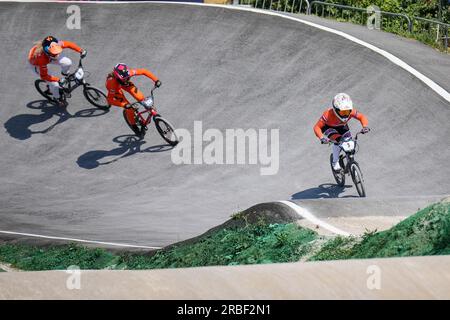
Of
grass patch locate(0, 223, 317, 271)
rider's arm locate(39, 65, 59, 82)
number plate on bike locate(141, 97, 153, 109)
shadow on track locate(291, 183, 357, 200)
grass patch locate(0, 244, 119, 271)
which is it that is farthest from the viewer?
rider's arm locate(39, 65, 59, 82)

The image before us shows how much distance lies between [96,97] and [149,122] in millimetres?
3163

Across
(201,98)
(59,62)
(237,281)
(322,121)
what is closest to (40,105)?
(59,62)

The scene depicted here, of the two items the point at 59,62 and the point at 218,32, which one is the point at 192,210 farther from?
the point at 218,32

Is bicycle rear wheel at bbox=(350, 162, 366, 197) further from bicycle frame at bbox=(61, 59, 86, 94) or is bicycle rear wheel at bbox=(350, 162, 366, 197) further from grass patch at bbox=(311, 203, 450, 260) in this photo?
bicycle frame at bbox=(61, 59, 86, 94)

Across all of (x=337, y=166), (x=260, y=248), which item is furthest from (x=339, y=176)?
(x=260, y=248)

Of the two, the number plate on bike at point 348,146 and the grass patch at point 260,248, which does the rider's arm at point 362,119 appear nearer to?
the number plate on bike at point 348,146

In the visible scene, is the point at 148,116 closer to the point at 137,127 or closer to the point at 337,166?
the point at 137,127

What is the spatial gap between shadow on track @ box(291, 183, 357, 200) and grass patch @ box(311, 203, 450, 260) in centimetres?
541

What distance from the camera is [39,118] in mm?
22656

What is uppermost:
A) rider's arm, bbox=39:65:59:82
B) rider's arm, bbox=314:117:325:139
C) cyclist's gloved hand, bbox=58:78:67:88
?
rider's arm, bbox=39:65:59:82

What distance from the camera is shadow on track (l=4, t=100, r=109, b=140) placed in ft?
72.2

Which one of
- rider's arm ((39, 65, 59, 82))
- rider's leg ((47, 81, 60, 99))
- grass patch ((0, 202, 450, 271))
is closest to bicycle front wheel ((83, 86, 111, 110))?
rider's leg ((47, 81, 60, 99))

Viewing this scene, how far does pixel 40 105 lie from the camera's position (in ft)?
76.3

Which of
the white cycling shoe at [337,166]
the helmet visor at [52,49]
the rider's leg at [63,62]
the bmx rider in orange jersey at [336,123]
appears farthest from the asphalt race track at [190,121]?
the helmet visor at [52,49]
